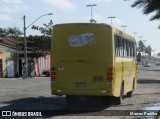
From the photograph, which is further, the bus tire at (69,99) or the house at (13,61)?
the house at (13,61)

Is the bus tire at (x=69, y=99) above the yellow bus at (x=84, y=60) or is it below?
below

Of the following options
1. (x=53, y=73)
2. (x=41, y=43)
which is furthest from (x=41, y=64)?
(x=53, y=73)

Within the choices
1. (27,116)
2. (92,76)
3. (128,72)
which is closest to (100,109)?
(92,76)

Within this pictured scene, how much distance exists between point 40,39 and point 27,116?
194 ft

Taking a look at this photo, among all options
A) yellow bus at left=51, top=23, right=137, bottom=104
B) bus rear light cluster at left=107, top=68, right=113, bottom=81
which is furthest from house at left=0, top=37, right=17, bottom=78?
bus rear light cluster at left=107, top=68, right=113, bottom=81

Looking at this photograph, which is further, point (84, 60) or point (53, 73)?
point (53, 73)

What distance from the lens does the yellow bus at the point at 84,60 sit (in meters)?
16.7

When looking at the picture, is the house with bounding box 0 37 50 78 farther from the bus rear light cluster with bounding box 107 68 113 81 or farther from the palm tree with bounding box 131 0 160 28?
the palm tree with bounding box 131 0 160 28

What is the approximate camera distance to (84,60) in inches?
666

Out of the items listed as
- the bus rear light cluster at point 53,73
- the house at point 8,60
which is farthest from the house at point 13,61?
the bus rear light cluster at point 53,73

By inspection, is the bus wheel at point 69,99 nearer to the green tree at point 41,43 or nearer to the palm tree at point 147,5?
the palm tree at point 147,5

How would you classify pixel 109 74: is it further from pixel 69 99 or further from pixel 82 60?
pixel 69 99

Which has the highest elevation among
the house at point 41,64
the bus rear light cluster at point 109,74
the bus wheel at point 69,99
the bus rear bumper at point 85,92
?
the house at point 41,64

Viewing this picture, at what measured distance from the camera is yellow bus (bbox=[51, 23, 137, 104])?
16.7 meters
